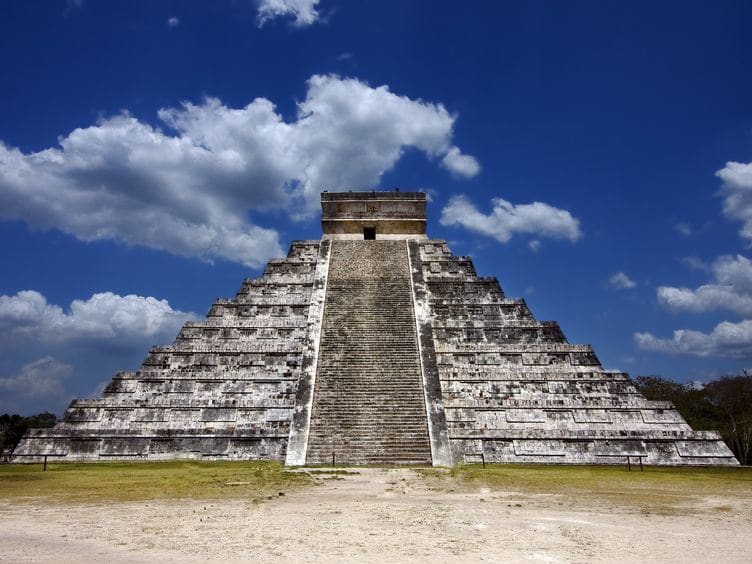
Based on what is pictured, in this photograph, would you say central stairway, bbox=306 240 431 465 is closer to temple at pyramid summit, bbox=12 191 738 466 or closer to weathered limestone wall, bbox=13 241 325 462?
temple at pyramid summit, bbox=12 191 738 466

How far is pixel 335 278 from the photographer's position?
68.9 feet

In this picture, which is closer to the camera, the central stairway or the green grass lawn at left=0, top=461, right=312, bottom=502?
the green grass lawn at left=0, top=461, right=312, bottom=502

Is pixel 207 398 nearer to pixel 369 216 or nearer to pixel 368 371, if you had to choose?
pixel 368 371

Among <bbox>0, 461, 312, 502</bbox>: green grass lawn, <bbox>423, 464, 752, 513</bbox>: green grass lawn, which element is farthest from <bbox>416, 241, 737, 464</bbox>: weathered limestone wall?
<bbox>0, 461, 312, 502</bbox>: green grass lawn

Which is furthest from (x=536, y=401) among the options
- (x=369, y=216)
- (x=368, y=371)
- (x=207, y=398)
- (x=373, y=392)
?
(x=369, y=216)

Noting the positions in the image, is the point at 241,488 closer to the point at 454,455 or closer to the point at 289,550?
the point at 289,550

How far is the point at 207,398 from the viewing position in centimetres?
1612

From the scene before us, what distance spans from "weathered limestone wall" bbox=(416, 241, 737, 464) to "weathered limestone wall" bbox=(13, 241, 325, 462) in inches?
183

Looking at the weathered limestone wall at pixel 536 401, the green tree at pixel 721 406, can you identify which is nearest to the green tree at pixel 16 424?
the weathered limestone wall at pixel 536 401

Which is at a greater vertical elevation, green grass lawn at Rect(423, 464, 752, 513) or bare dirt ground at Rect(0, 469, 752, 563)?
green grass lawn at Rect(423, 464, 752, 513)

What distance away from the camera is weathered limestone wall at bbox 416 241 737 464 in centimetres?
1474

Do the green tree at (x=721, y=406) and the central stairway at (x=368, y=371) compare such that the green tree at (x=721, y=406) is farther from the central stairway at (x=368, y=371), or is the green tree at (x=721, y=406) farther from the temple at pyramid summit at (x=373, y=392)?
the central stairway at (x=368, y=371)

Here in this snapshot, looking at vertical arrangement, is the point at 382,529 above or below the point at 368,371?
below

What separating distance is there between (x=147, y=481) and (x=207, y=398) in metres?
4.66
